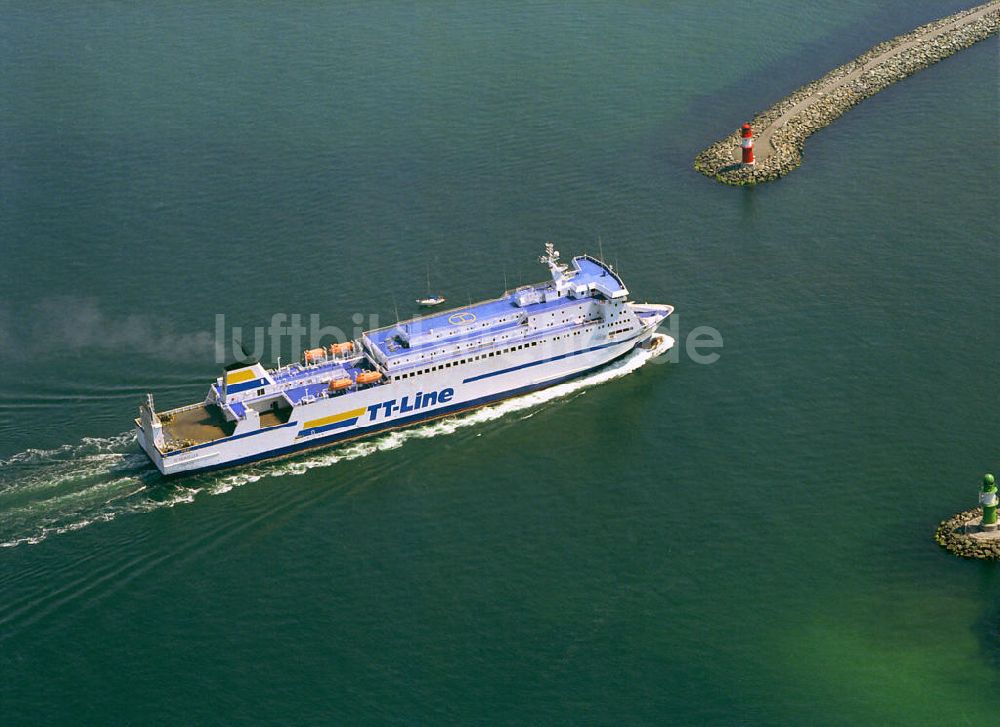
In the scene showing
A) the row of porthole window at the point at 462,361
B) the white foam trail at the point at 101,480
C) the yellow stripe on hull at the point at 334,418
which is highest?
the row of porthole window at the point at 462,361

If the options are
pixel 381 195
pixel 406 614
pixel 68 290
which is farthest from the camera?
pixel 381 195

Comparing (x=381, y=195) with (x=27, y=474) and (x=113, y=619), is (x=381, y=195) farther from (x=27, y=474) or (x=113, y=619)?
(x=113, y=619)

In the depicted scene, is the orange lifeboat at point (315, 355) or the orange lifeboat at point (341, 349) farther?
the orange lifeboat at point (341, 349)

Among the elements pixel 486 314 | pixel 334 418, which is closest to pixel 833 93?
pixel 486 314

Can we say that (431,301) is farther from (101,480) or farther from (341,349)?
(101,480)

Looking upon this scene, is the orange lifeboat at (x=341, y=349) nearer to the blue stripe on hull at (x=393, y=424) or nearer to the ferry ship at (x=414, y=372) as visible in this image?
the ferry ship at (x=414, y=372)

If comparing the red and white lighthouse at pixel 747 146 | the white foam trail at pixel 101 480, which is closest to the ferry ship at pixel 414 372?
the white foam trail at pixel 101 480

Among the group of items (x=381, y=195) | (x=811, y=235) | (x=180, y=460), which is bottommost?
(x=180, y=460)

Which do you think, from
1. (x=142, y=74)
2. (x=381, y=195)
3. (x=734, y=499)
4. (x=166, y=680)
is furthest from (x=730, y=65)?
(x=166, y=680)
